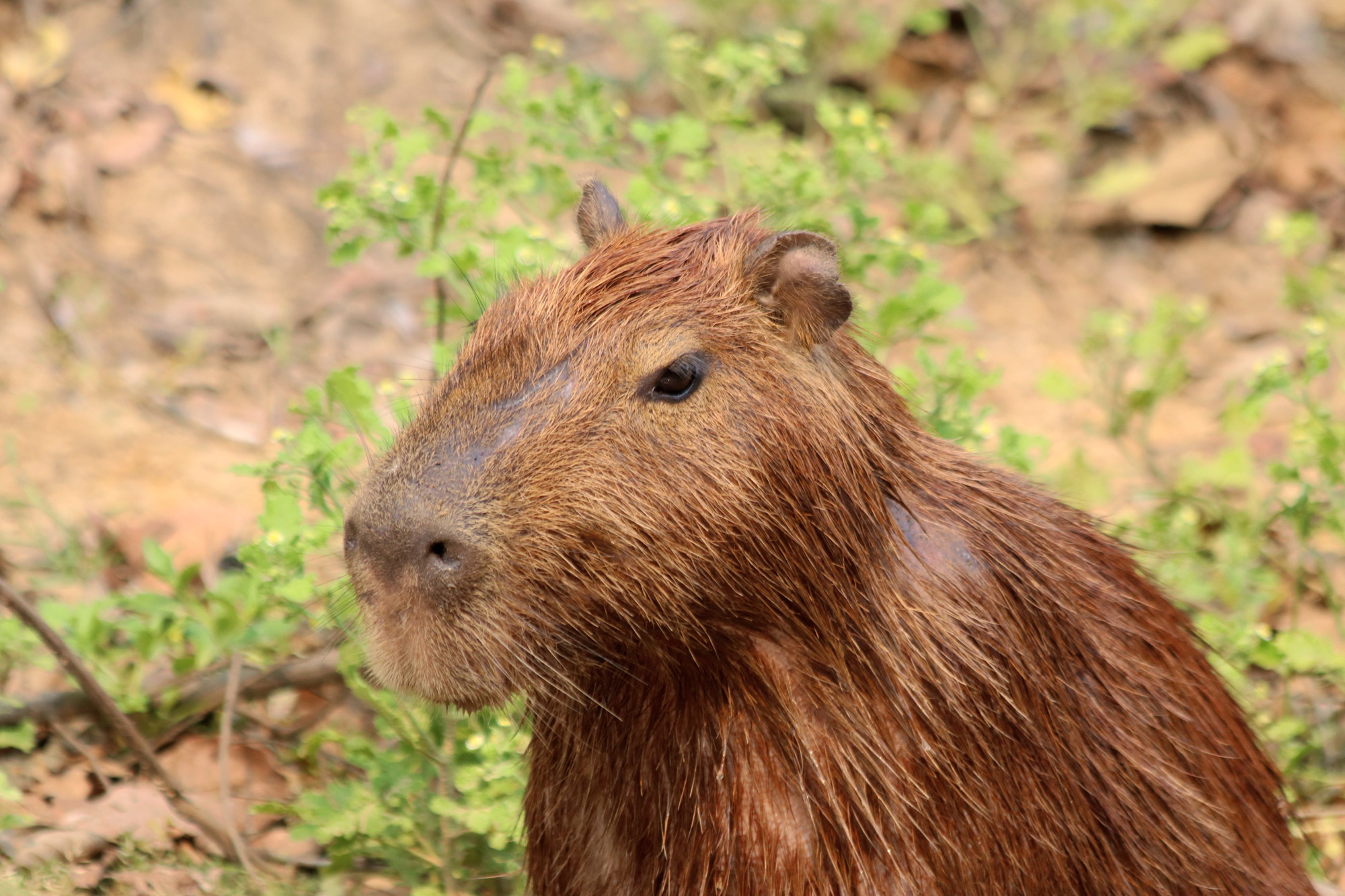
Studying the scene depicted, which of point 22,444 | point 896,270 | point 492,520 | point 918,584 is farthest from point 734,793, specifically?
point 22,444

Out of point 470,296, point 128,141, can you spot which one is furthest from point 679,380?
point 128,141

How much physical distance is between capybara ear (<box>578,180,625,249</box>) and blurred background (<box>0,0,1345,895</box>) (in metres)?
0.47

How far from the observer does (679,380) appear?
2.42 meters

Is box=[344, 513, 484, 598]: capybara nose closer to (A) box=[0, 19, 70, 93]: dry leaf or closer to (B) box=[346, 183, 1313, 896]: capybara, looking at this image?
(B) box=[346, 183, 1313, 896]: capybara

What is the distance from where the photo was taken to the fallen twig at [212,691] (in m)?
3.75

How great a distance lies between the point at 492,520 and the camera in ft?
7.48

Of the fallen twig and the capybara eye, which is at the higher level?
the capybara eye

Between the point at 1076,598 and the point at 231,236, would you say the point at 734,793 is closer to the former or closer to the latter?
the point at 1076,598

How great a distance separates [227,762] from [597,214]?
73.6 inches

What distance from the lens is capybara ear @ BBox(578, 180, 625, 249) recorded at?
2.85 m

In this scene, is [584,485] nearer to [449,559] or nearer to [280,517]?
[449,559]

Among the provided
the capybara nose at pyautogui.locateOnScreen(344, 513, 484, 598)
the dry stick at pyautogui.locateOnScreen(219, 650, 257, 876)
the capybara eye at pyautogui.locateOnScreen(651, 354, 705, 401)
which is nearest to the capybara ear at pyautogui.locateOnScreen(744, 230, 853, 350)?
the capybara eye at pyautogui.locateOnScreen(651, 354, 705, 401)

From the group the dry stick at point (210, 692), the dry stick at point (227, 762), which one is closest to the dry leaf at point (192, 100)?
the dry stick at point (210, 692)

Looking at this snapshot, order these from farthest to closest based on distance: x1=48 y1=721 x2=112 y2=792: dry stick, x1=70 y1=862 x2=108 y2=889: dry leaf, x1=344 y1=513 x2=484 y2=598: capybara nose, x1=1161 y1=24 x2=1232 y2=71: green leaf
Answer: x1=1161 y1=24 x2=1232 y2=71: green leaf < x1=48 y1=721 x2=112 y2=792: dry stick < x1=70 y1=862 x2=108 y2=889: dry leaf < x1=344 y1=513 x2=484 y2=598: capybara nose
